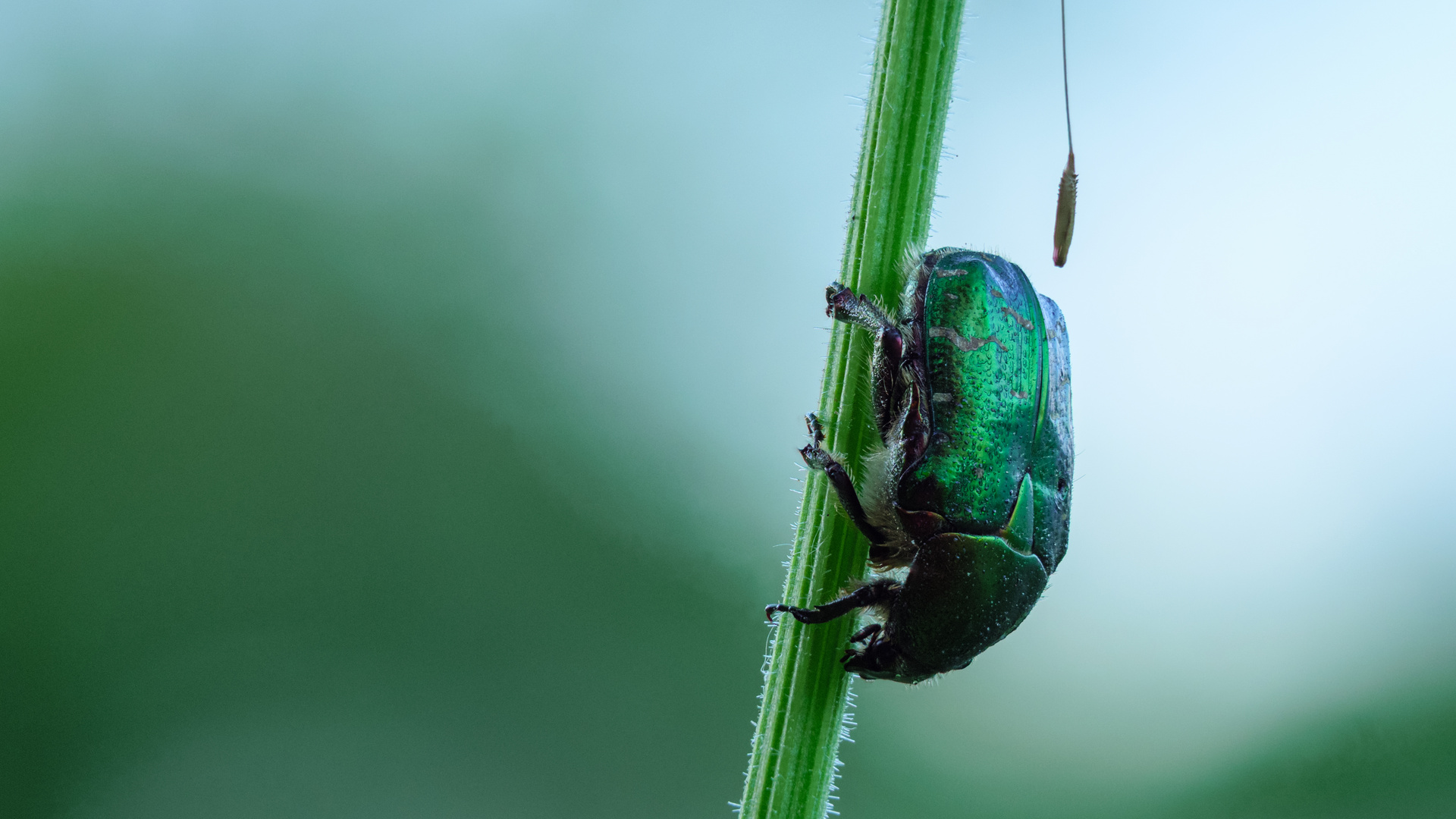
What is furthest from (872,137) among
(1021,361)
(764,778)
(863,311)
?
(764,778)

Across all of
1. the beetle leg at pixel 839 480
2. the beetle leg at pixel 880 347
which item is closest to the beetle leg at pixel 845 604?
the beetle leg at pixel 839 480

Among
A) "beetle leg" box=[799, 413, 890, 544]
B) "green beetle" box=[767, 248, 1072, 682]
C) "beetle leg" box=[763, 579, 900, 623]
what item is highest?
"green beetle" box=[767, 248, 1072, 682]

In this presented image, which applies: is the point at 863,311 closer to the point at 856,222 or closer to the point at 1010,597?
the point at 856,222

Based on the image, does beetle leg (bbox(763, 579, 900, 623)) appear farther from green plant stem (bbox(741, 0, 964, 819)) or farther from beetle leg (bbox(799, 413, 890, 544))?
beetle leg (bbox(799, 413, 890, 544))

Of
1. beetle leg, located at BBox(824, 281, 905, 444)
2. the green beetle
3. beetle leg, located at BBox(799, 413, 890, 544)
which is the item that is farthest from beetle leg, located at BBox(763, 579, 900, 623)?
beetle leg, located at BBox(824, 281, 905, 444)

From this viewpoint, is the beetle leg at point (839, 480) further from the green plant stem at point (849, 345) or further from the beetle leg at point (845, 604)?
the beetle leg at point (845, 604)

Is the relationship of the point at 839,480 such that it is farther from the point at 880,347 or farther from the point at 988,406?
the point at 988,406

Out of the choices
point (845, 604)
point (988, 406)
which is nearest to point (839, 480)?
point (845, 604)
